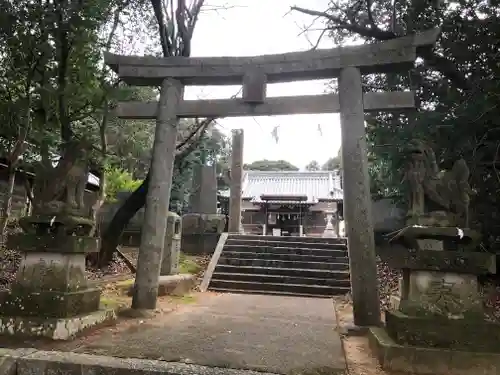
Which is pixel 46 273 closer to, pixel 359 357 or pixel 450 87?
pixel 359 357

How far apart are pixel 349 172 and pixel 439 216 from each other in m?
1.88

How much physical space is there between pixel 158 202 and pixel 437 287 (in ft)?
14.1

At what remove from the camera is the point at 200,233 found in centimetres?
1425

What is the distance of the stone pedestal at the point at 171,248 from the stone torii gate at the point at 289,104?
3065mm

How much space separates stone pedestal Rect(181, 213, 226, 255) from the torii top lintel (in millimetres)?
8224

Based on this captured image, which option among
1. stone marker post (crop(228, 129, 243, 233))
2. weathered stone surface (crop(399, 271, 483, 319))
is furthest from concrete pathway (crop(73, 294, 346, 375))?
stone marker post (crop(228, 129, 243, 233))

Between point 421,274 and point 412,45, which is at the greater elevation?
point 412,45

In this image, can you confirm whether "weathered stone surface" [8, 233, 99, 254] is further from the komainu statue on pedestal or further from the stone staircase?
the stone staircase

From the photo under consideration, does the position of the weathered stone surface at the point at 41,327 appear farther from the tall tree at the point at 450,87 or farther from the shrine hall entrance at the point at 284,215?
the shrine hall entrance at the point at 284,215

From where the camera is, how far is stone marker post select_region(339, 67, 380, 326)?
5.34 m

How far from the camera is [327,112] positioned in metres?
6.25

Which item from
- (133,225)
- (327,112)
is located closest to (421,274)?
(327,112)

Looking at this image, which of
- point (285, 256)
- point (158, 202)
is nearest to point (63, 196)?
point (158, 202)

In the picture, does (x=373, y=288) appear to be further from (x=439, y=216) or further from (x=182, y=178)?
(x=182, y=178)
